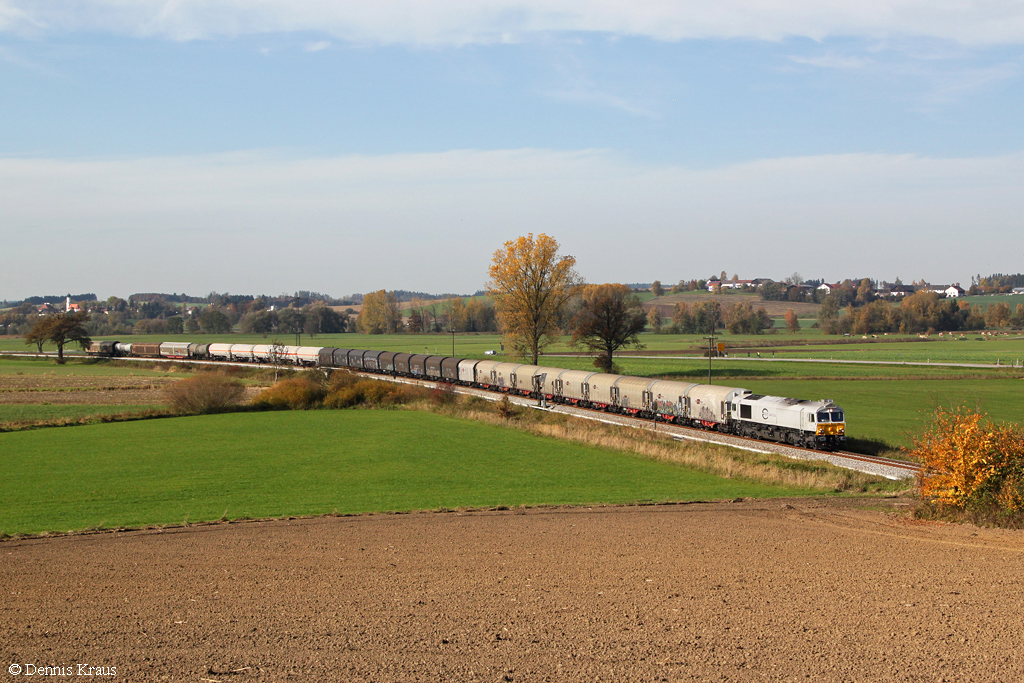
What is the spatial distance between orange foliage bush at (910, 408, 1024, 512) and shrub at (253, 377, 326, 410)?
173ft

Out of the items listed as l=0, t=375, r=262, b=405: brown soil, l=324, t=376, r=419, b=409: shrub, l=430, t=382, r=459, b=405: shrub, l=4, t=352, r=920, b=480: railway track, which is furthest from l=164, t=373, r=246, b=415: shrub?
l=4, t=352, r=920, b=480: railway track

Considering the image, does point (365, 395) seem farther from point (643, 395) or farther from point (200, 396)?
point (643, 395)

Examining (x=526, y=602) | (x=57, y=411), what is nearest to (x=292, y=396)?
(x=57, y=411)

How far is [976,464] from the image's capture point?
21859mm

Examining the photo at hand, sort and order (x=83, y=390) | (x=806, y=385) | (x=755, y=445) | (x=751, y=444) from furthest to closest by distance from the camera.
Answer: (x=83, y=390) → (x=806, y=385) → (x=751, y=444) → (x=755, y=445)

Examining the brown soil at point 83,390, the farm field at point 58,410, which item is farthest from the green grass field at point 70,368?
the farm field at point 58,410

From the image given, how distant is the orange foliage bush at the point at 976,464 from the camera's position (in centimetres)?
2162

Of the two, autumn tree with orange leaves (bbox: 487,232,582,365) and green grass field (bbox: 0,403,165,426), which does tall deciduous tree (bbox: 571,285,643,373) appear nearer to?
autumn tree with orange leaves (bbox: 487,232,582,365)

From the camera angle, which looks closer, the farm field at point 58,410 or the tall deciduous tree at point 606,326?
the farm field at point 58,410

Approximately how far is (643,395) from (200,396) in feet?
119

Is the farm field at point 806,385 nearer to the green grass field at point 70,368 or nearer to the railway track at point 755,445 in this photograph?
the green grass field at point 70,368

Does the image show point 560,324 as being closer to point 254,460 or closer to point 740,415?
point 740,415

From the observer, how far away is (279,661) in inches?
487

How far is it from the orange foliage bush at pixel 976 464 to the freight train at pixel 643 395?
17521mm
